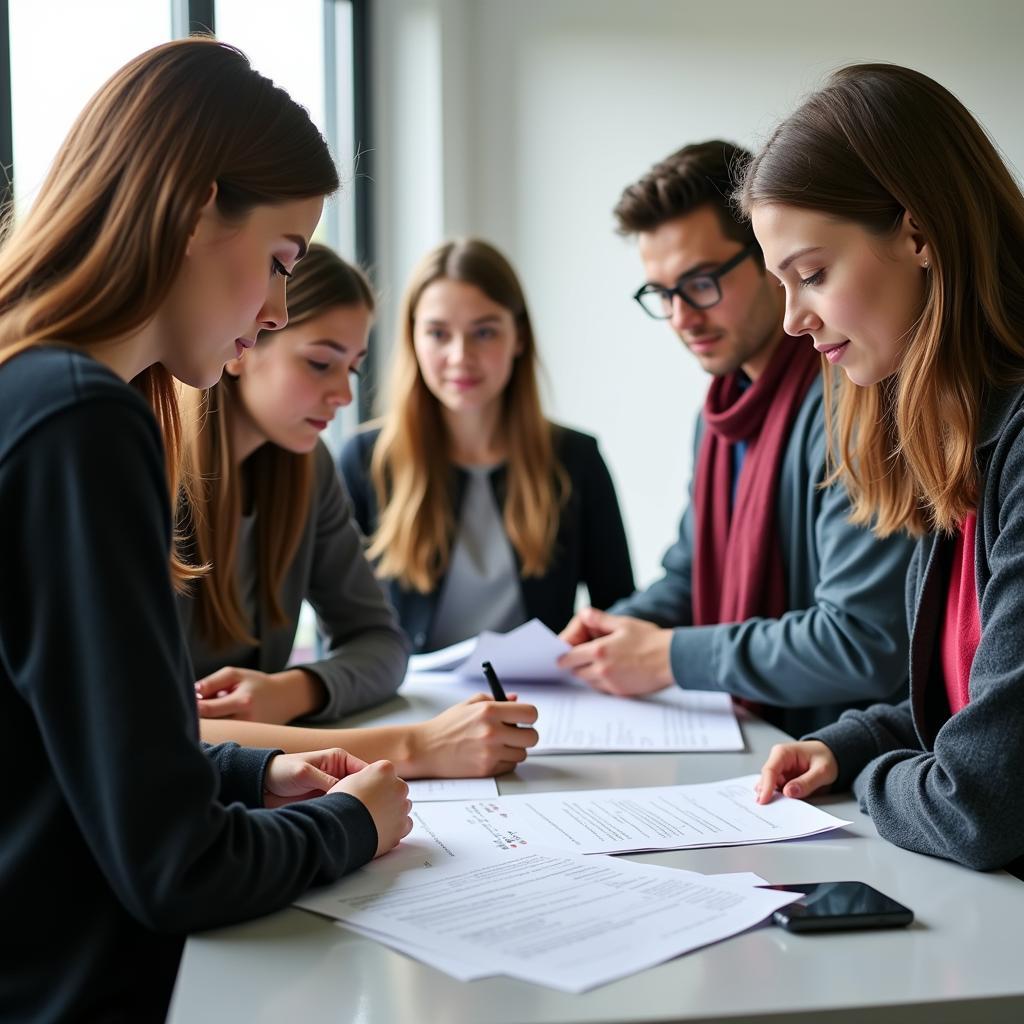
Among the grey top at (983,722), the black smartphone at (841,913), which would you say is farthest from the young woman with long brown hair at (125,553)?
the grey top at (983,722)

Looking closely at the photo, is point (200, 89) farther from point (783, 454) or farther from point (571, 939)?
point (783, 454)

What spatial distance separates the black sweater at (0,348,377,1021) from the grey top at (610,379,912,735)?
1.07m

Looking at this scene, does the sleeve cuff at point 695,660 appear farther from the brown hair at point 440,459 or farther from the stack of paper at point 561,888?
the brown hair at point 440,459

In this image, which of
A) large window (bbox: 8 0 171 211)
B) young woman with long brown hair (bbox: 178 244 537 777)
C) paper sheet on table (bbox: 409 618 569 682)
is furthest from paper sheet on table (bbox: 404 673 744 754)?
large window (bbox: 8 0 171 211)

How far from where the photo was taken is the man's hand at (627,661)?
1.90 meters

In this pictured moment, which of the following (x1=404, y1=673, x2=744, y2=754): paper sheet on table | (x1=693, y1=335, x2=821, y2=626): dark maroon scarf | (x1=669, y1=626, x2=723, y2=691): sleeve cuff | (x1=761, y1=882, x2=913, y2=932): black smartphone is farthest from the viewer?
(x1=693, y1=335, x2=821, y2=626): dark maroon scarf

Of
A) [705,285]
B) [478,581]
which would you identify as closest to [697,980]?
[705,285]

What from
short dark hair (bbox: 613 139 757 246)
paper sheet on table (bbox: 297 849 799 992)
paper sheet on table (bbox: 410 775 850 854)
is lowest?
paper sheet on table (bbox: 410 775 850 854)

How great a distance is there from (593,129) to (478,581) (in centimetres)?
188

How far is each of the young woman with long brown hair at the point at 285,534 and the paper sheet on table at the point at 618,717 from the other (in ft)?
0.47

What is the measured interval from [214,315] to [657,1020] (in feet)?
2.29

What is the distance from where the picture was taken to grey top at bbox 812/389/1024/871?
1.08 metres

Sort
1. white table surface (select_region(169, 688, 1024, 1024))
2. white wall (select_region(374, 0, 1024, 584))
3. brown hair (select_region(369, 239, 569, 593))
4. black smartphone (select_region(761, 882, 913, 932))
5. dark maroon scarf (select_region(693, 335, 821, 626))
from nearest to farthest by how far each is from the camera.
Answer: white table surface (select_region(169, 688, 1024, 1024)), black smartphone (select_region(761, 882, 913, 932)), dark maroon scarf (select_region(693, 335, 821, 626)), brown hair (select_region(369, 239, 569, 593)), white wall (select_region(374, 0, 1024, 584))

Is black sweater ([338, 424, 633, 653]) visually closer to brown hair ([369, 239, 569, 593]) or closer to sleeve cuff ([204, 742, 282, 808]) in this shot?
brown hair ([369, 239, 569, 593])
